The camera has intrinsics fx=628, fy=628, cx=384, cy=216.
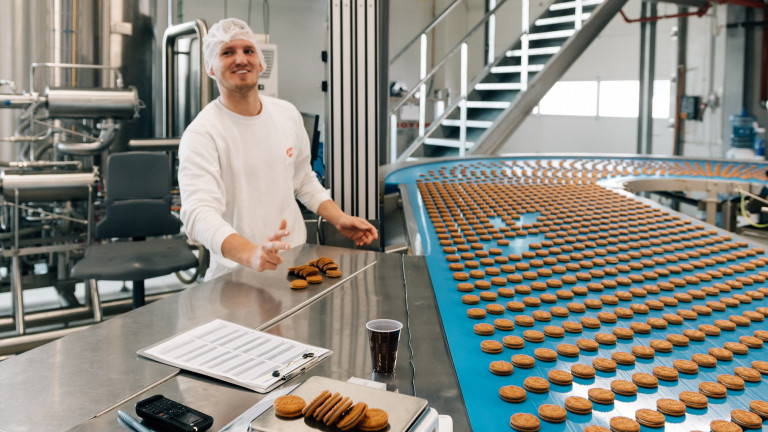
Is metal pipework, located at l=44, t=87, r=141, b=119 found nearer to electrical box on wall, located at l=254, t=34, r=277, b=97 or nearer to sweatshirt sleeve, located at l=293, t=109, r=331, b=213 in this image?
electrical box on wall, located at l=254, t=34, r=277, b=97

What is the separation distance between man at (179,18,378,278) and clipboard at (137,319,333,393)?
542 mm

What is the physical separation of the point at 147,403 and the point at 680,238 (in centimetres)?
224

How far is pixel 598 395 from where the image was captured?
3.75 ft

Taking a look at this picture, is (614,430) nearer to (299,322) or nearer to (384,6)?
(299,322)

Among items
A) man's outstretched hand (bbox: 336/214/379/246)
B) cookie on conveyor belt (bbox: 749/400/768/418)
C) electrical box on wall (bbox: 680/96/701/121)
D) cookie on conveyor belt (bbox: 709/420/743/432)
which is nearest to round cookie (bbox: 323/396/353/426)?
cookie on conveyor belt (bbox: 709/420/743/432)

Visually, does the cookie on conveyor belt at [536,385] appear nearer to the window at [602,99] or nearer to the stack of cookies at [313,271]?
the stack of cookies at [313,271]

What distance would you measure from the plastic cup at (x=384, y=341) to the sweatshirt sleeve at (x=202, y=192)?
2.80 feet

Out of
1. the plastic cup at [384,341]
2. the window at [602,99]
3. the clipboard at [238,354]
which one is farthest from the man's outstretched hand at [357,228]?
the window at [602,99]

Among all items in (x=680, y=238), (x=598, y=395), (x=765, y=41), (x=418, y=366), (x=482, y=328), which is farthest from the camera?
(x=765, y=41)

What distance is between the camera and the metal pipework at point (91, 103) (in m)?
4.09

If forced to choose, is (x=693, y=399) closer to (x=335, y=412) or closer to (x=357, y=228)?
(x=335, y=412)

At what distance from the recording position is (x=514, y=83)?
722 cm

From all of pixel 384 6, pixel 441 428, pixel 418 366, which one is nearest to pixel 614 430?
pixel 441 428

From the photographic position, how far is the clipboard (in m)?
1.21
